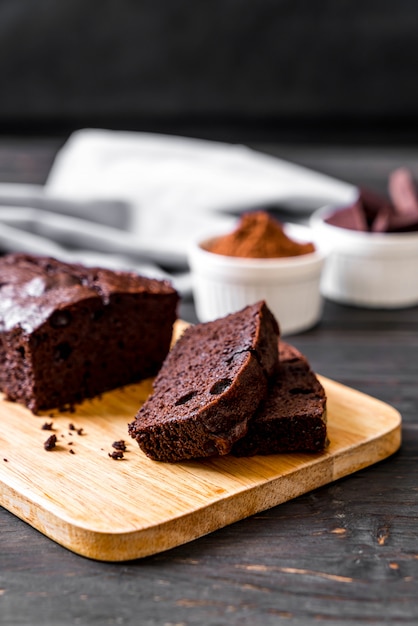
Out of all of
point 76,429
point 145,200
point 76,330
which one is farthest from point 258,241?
point 76,429

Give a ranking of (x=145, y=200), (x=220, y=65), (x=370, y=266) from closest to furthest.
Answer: (x=370, y=266) < (x=145, y=200) < (x=220, y=65)

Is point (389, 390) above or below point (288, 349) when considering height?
below

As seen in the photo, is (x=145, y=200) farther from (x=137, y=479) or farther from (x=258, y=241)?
(x=137, y=479)

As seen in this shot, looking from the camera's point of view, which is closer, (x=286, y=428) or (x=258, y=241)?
(x=286, y=428)

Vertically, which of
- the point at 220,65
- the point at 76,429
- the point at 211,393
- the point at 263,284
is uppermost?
the point at 220,65

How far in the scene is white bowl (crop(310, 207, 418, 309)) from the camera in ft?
13.4

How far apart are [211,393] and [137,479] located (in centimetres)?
30

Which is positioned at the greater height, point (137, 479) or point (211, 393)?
point (211, 393)

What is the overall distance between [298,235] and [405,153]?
354 centimetres

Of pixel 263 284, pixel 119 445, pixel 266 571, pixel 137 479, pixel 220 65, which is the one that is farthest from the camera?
pixel 220 65

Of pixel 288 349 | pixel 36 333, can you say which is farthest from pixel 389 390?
pixel 36 333

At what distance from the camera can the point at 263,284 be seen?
377 cm

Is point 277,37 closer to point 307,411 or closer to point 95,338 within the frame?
point 95,338

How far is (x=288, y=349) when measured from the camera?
116 inches
